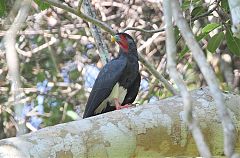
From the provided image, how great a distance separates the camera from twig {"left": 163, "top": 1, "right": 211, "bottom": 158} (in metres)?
1.13

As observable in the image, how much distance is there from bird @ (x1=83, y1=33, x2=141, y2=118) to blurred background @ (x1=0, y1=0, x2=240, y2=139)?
95cm

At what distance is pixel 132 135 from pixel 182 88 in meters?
0.99

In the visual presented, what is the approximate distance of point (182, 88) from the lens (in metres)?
1.22

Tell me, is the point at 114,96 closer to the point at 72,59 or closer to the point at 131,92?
the point at 131,92

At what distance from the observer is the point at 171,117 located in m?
2.28

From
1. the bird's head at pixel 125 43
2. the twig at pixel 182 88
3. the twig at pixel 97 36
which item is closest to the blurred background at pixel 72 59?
the bird's head at pixel 125 43

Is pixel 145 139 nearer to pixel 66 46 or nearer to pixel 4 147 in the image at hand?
pixel 4 147

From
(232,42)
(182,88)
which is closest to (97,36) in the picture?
(232,42)

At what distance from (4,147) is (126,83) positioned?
7.61 feet

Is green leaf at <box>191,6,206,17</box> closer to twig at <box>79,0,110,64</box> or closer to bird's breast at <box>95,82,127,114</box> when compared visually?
twig at <box>79,0,110,64</box>

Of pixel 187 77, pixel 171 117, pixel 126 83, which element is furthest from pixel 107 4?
pixel 171 117

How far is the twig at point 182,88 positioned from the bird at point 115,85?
9.00 feet

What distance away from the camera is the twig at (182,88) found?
3.71 ft

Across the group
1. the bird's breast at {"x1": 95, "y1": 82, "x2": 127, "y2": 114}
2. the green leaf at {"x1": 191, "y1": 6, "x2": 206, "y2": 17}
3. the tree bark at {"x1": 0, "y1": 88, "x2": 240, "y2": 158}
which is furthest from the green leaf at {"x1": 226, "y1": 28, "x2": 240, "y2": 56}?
the bird's breast at {"x1": 95, "y1": 82, "x2": 127, "y2": 114}
